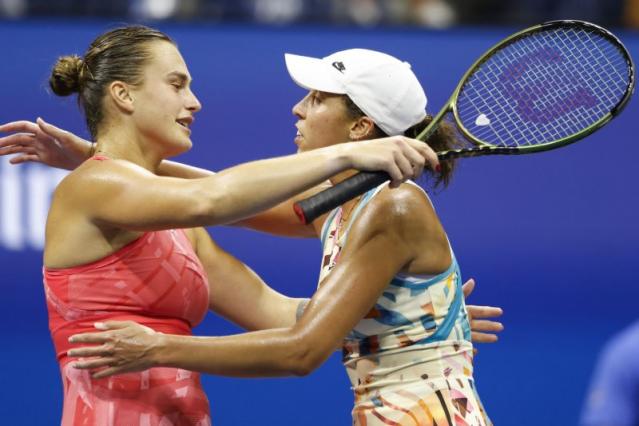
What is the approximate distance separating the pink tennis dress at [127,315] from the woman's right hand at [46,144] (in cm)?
55

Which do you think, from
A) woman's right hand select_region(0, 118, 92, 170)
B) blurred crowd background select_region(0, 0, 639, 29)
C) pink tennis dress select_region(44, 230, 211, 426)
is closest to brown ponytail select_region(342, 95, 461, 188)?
pink tennis dress select_region(44, 230, 211, 426)

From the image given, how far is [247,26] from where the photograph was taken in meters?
4.81

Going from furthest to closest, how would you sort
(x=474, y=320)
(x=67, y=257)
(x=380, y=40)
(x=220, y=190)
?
1. (x=380, y=40)
2. (x=474, y=320)
3. (x=67, y=257)
4. (x=220, y=190)

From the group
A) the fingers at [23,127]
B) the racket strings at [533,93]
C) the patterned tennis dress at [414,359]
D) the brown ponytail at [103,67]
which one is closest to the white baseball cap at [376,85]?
the racket strings at [533,93]

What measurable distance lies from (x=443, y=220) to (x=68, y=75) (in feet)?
7.90

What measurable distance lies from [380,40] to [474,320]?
2.06 m

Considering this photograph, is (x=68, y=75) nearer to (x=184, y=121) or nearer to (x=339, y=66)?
(x=184, y=121)

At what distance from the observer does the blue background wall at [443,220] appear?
4625 millimetres

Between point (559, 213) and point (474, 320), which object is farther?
point (559, 213)

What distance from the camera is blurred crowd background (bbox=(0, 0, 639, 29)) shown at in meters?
4.84

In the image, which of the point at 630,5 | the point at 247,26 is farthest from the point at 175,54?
the point at 630,5

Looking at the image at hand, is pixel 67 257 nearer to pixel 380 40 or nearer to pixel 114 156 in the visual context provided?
pixel 114 156

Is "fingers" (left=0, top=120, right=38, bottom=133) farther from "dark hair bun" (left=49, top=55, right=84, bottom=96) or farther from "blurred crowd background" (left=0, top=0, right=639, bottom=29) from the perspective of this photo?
"blurred crowd background" (left=0, top=0, right=639, bottom=29)

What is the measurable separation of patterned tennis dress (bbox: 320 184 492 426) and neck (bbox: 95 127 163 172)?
0.50 m
